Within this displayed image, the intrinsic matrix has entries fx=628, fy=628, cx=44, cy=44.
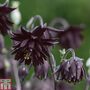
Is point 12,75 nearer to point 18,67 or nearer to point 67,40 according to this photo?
point 18,67

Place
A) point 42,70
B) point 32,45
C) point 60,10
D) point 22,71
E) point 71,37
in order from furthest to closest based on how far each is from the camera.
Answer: point 60,10 → point 71,37 → point 22,71 → point 42,70 → point 32,45

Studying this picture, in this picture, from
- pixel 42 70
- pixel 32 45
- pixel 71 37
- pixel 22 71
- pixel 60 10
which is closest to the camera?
pixel 32 45

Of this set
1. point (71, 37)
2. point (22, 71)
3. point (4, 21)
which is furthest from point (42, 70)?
point (71, 37)

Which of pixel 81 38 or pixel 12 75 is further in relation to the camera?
pixel 81 38

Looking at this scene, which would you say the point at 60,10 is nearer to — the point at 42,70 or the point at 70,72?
the point at 42,70

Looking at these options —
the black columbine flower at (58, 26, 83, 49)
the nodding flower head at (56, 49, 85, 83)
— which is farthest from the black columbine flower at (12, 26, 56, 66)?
the black columbine flower at (58, 26, 83, 49)

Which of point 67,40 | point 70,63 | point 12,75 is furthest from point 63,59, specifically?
point 67,40

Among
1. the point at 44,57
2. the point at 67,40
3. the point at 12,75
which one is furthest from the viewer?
the point at 67,40
